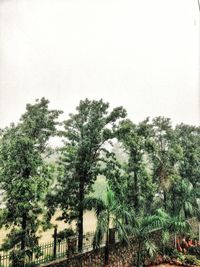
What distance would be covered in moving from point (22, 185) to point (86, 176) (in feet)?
10.2

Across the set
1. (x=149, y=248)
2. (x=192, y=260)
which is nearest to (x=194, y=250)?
(x=192, y=260)

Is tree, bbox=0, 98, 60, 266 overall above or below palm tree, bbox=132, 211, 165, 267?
above

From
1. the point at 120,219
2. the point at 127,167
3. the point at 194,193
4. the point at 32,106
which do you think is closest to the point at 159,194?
the point at 194,193

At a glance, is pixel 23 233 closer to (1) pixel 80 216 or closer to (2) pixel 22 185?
(2) pixel 22 185

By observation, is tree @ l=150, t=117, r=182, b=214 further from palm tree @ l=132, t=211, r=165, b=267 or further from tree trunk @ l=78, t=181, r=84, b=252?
tree trunk @ l=78, t=181, r=84, b=252

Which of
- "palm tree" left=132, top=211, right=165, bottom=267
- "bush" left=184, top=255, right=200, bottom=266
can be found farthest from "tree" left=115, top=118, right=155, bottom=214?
"bush" left=184, top=255, right=200, bottom=266

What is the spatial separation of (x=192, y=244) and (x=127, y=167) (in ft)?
13.4

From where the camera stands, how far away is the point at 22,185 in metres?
7.82

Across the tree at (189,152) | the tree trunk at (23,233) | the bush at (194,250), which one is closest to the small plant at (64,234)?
the tree trunk at (23,233)

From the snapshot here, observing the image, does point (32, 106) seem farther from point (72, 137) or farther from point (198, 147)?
point (198, 147)

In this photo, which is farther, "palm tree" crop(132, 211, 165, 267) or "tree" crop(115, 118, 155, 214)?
"tree" crop(115, 118, 155, 214)

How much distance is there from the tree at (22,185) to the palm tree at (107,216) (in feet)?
5.40

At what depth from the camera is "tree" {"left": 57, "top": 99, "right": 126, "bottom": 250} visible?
33.7 feet

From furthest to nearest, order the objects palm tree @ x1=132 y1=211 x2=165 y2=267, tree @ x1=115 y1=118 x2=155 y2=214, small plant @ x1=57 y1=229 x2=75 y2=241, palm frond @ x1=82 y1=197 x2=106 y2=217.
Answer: tree @ x1=115 y1=118 x2=155 y2=214 < palm tree @ x1=132 y1=211 x2=165 y2=267 < small plant @ x1=57 y1=229 x2=75 y2=241 < palm frond @ x1=82 y1=197 x2=106 y2=217
